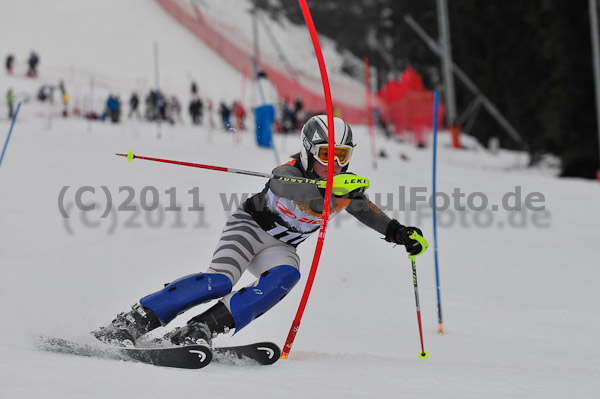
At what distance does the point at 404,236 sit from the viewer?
4055 mm

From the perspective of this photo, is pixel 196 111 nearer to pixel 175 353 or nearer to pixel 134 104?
pixel 134 104

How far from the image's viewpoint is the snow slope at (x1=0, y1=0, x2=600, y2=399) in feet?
10.2

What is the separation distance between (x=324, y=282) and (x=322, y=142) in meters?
3.94

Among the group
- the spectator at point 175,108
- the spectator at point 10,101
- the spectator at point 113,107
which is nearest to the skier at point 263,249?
the spectator at point 10,101

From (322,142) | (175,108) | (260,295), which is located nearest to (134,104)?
(175,108)

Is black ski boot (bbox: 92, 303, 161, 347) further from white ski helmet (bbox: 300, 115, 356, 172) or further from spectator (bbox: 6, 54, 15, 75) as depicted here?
spectator (bbox: 6, 54, 15, 75)

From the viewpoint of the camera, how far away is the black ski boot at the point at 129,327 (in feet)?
11.7

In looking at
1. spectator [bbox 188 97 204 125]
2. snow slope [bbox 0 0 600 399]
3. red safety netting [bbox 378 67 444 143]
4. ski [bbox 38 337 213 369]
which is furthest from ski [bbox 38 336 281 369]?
spectator [bbox 188 97 204 125]

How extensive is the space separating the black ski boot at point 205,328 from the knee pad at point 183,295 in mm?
95

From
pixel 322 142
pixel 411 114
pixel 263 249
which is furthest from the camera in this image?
pixel 411 114

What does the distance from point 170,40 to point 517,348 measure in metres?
43.0

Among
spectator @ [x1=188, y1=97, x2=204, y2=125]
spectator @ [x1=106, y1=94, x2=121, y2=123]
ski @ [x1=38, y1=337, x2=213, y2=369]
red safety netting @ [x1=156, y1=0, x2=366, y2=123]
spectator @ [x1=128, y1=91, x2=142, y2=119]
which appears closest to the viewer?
Answer: ski @ [x1=38, y1=337, x2=213, y2=369]

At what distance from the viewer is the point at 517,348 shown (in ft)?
18.5

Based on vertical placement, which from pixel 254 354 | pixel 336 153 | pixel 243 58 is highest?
pixel 243 58
